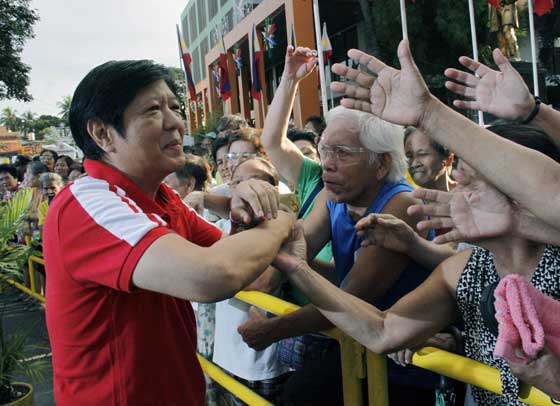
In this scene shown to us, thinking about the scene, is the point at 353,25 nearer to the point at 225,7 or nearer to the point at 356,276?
the point at 225,7

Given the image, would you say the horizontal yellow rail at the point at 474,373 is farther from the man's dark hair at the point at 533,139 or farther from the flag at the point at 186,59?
the flag at the point at 186,59

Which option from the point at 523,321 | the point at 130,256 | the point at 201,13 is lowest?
the point at 523,321

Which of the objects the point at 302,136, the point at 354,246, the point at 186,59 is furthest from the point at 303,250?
the point at 186,59

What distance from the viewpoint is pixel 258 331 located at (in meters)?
2.25

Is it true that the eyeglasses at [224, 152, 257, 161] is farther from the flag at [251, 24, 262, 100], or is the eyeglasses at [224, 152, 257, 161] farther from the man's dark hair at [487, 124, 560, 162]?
the flag at [251, 24, 262, 100]

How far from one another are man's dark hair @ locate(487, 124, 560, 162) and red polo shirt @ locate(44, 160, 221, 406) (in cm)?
108

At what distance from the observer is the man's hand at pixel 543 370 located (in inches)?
46.6

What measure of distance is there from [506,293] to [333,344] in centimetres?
144

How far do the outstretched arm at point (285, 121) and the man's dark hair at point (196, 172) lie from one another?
1.14 meters

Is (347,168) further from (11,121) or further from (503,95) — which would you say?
(11,121)

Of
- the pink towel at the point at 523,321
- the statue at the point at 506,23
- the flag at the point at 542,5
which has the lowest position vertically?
the pink towel at the point at 523,321

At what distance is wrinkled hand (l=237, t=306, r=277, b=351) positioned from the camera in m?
2.20

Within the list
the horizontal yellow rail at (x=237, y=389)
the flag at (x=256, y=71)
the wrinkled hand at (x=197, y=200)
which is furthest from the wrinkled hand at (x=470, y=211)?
the flag at (x=256, y=71)

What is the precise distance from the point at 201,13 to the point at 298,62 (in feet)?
150
